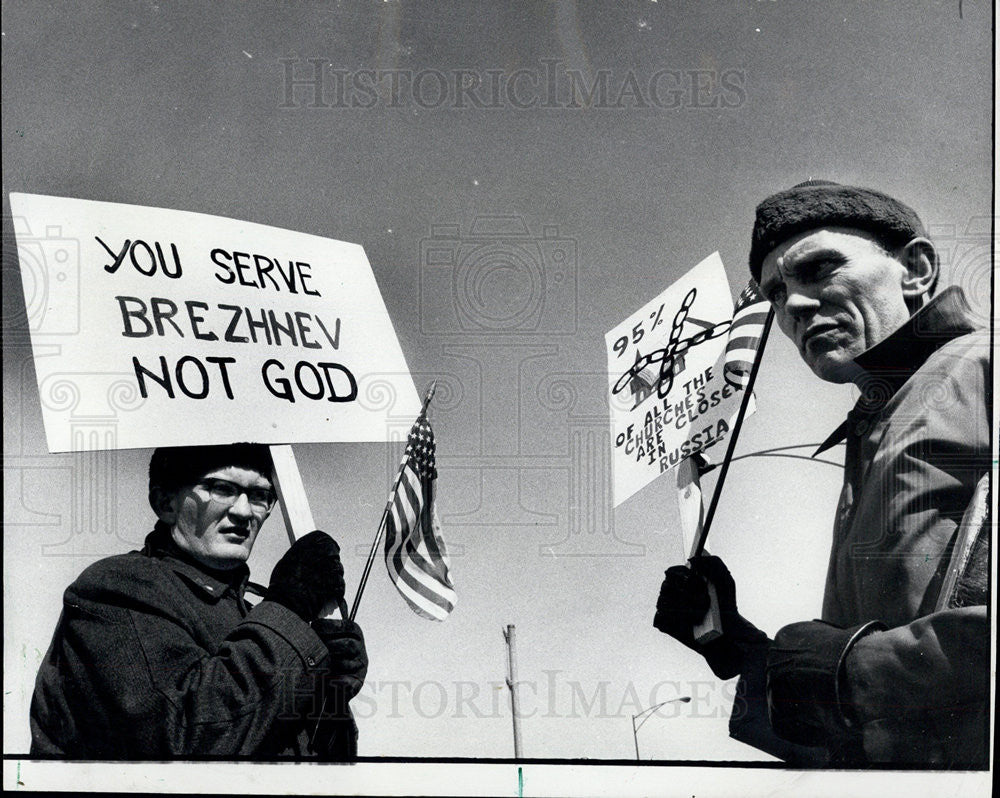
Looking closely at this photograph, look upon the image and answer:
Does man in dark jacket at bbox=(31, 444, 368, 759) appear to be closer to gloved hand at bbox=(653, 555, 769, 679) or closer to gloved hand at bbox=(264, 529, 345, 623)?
gloved hand at bbox=(264, 529, 345, 623)

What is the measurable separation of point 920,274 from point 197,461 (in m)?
2.04

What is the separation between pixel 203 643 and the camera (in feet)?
9.70

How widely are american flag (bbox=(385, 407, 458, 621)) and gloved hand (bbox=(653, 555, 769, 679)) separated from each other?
58 centimetres

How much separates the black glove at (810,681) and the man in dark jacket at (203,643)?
1136mm

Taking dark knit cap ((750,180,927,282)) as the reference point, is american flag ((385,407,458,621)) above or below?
below

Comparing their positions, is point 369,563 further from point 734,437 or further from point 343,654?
point 734,437

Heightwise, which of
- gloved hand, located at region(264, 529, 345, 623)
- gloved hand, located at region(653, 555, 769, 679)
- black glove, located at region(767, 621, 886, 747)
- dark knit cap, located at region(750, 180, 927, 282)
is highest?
dark knit cap, located at region(750, 180, 927, 282)

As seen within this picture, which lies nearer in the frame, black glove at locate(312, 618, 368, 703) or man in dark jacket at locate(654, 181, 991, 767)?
man in dark jacket at locate(654, 181, 991, 767)

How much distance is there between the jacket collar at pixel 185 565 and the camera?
9.85 feet

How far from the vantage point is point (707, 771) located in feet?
9.65

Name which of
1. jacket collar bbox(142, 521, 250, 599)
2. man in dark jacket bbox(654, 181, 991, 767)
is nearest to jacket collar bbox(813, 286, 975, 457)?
man in dark jacket bbox(654, 181, 991, 767)

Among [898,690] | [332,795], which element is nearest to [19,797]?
[332,795]

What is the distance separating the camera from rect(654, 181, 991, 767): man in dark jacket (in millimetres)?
2867

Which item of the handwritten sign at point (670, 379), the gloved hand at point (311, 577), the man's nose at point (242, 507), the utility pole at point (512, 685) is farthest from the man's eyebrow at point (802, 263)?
the man's nose at point (242, 507)
